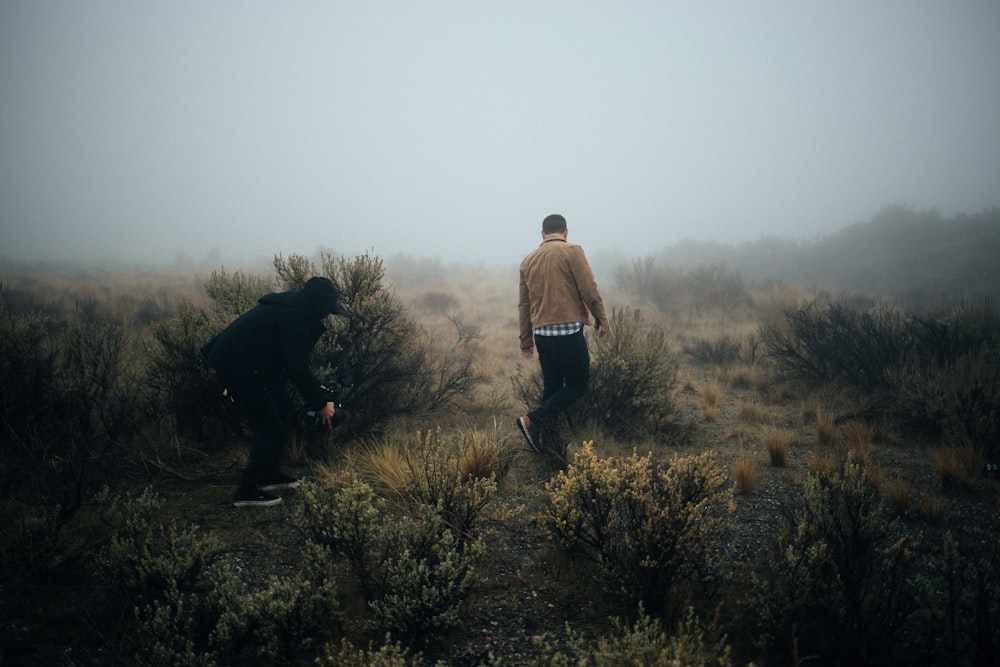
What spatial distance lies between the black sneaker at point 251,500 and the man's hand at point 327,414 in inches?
29.6

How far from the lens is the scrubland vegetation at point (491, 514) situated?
195cm

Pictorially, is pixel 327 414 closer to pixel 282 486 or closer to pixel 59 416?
pixel 282 486

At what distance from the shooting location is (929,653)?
1845 mm

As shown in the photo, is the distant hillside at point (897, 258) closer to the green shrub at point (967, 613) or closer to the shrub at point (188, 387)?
the green shrub at point (967, 613)

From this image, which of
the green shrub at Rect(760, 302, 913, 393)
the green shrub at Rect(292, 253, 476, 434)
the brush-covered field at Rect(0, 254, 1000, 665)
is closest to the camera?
the brush-covered field at Rect(0, 254, 1000, 665)

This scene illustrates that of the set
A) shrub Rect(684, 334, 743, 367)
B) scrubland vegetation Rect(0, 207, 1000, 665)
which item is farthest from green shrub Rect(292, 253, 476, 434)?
shrub Rect(684, 334, 743, 367)

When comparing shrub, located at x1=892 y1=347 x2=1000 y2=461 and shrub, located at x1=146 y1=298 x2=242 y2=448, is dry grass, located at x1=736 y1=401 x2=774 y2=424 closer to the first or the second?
shrub, located at x1=892 y1=347 x2=1000 y2=461

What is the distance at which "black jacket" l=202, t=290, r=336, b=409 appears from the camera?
3.09m

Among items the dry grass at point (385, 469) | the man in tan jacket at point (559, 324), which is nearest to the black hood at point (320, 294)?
the dry grass at point (385, 469)

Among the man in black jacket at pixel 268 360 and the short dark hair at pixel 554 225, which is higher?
the short dark hair at pixel 554 225

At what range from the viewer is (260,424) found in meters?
3.32

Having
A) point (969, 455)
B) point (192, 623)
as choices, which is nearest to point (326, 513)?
point (192, 623)

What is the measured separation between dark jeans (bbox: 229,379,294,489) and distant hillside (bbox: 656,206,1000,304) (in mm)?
18656

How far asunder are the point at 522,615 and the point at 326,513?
1282 mm
